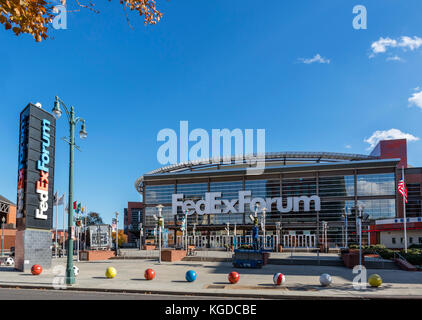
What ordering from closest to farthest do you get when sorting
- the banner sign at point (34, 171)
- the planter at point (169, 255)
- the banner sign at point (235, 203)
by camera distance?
the banner sign at point (34, 171) < the planter at point (169, 255) < the banner sign at point (235, 203)

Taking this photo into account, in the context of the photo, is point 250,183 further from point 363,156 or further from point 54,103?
point 54,103

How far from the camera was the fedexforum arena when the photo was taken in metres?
74.2

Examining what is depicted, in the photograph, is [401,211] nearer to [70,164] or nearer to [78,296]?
[70,164]

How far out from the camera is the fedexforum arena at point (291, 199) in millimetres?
74188

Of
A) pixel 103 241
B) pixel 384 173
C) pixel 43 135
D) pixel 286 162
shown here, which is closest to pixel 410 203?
pixel 384 173

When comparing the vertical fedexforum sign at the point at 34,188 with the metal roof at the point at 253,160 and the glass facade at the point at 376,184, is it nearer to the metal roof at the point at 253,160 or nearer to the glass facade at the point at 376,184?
the metal roof at the point at 253,160

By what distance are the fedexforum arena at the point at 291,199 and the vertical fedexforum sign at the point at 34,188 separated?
140 feet

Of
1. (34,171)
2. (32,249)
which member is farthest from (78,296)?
(34,171)

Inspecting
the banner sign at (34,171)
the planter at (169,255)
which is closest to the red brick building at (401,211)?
the planter at (169,255)

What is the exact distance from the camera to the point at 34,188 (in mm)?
28750

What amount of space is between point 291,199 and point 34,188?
2282 inches
